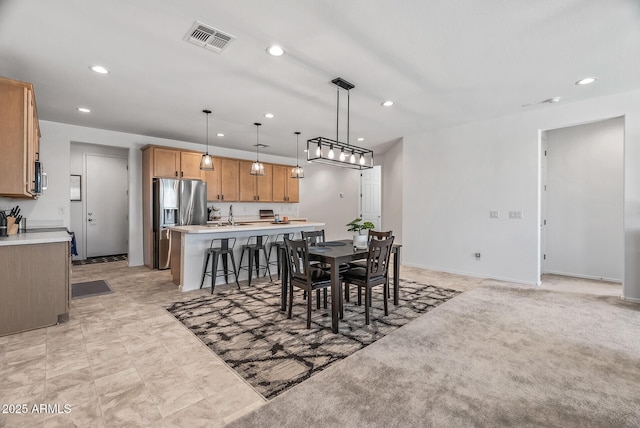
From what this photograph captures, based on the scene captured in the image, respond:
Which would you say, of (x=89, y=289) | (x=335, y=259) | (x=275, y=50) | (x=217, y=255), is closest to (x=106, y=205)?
(x=89, y=289)

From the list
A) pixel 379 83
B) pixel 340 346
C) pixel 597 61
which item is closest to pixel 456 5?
pixel 379 83

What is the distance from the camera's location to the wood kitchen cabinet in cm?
716

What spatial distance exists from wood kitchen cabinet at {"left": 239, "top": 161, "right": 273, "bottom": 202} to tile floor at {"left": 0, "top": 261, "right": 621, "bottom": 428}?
4084 mm

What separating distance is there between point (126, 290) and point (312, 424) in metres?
3.82

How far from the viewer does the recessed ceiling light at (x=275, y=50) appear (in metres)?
2.69

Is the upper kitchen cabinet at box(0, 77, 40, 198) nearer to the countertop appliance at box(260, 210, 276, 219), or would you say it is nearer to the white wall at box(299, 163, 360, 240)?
the countertop appliance at box(260, 210, 276, 219)

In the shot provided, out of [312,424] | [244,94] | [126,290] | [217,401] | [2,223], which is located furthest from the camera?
[126,290]

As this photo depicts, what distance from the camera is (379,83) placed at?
3.46m

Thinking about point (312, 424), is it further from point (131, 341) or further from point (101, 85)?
point (101, 85)

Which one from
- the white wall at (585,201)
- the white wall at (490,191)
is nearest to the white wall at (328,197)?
the white wall at (490,191)

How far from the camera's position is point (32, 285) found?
2.89 metres

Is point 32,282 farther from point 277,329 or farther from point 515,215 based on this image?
point 515,215

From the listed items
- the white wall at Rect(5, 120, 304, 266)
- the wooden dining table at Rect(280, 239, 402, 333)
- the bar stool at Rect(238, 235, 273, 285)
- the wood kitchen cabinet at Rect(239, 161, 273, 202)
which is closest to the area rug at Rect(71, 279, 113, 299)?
the white wall at Rect(5, 120, 304, 266)

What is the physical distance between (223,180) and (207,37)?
450 centimetres
